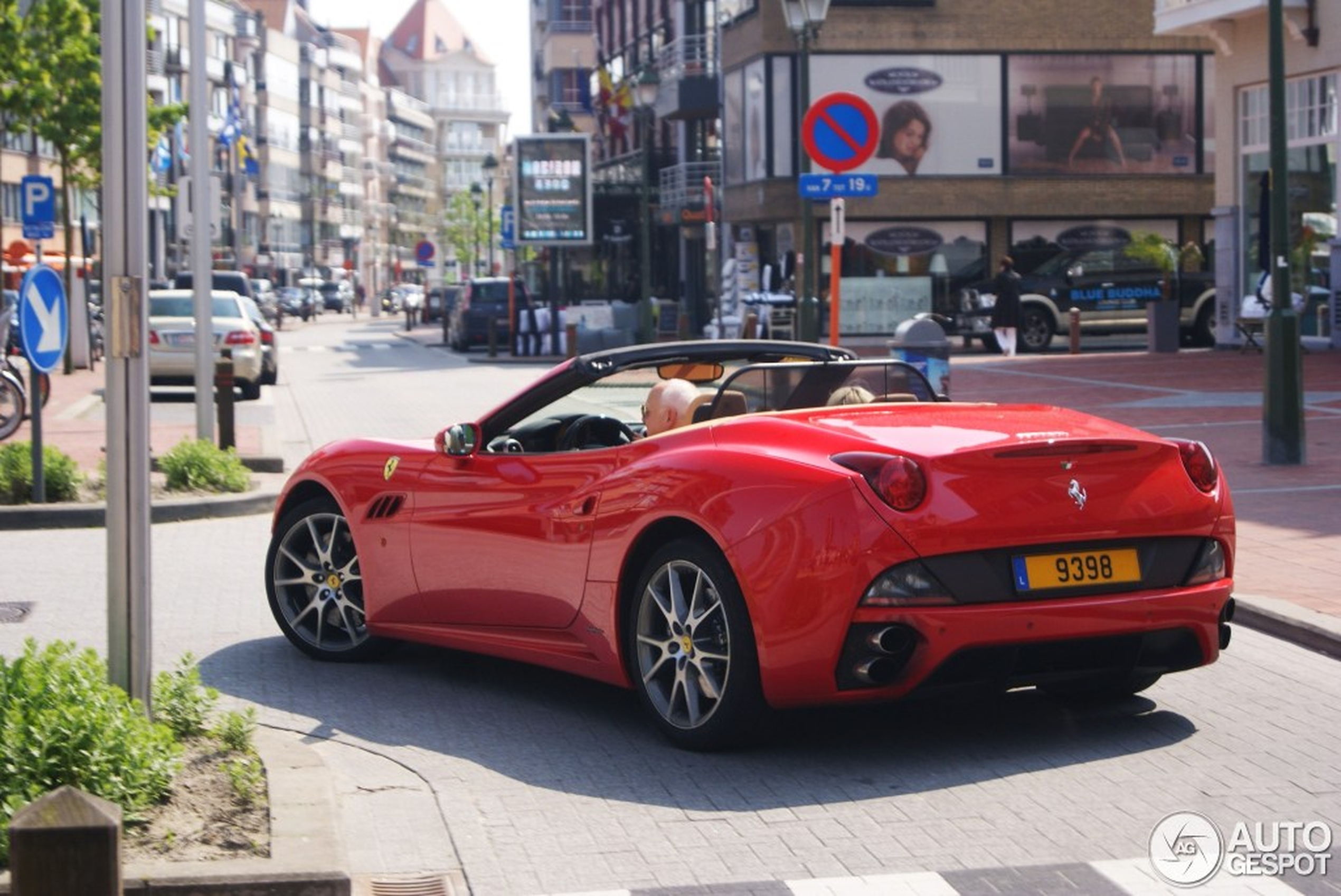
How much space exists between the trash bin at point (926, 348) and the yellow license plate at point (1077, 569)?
882 cm

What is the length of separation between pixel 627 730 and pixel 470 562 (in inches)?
37.8

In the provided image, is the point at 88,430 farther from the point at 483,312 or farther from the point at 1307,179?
the point at 483,312

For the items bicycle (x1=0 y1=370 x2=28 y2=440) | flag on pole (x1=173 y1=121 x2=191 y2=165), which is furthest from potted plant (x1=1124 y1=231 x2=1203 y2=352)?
flag on pole (x1=173 y1=121 x2=191 y2=165)

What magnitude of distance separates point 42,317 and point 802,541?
24.7 ft

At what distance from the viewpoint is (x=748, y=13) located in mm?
49844

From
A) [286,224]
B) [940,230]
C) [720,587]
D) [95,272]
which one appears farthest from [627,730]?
[286,224]

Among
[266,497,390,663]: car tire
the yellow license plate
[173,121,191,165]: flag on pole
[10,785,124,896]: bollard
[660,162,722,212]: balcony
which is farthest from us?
[173,121,191,165]: flag on pole

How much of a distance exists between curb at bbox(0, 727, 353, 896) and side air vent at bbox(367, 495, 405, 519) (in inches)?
95.4

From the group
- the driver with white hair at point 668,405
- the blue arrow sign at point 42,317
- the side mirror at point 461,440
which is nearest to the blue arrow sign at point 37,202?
the blue arrow sign at point 42,317

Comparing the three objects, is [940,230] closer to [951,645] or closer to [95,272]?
[95,272]

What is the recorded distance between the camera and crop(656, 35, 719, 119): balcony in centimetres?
5606

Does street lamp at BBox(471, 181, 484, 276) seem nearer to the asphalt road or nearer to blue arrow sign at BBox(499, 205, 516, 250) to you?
blue arrow sign at BBox(499, 205, 516, 250)

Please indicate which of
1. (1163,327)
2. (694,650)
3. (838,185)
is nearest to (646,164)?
(1163,327)

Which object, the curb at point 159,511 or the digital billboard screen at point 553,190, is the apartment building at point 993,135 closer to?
the digital billboard screen at point 553,190
